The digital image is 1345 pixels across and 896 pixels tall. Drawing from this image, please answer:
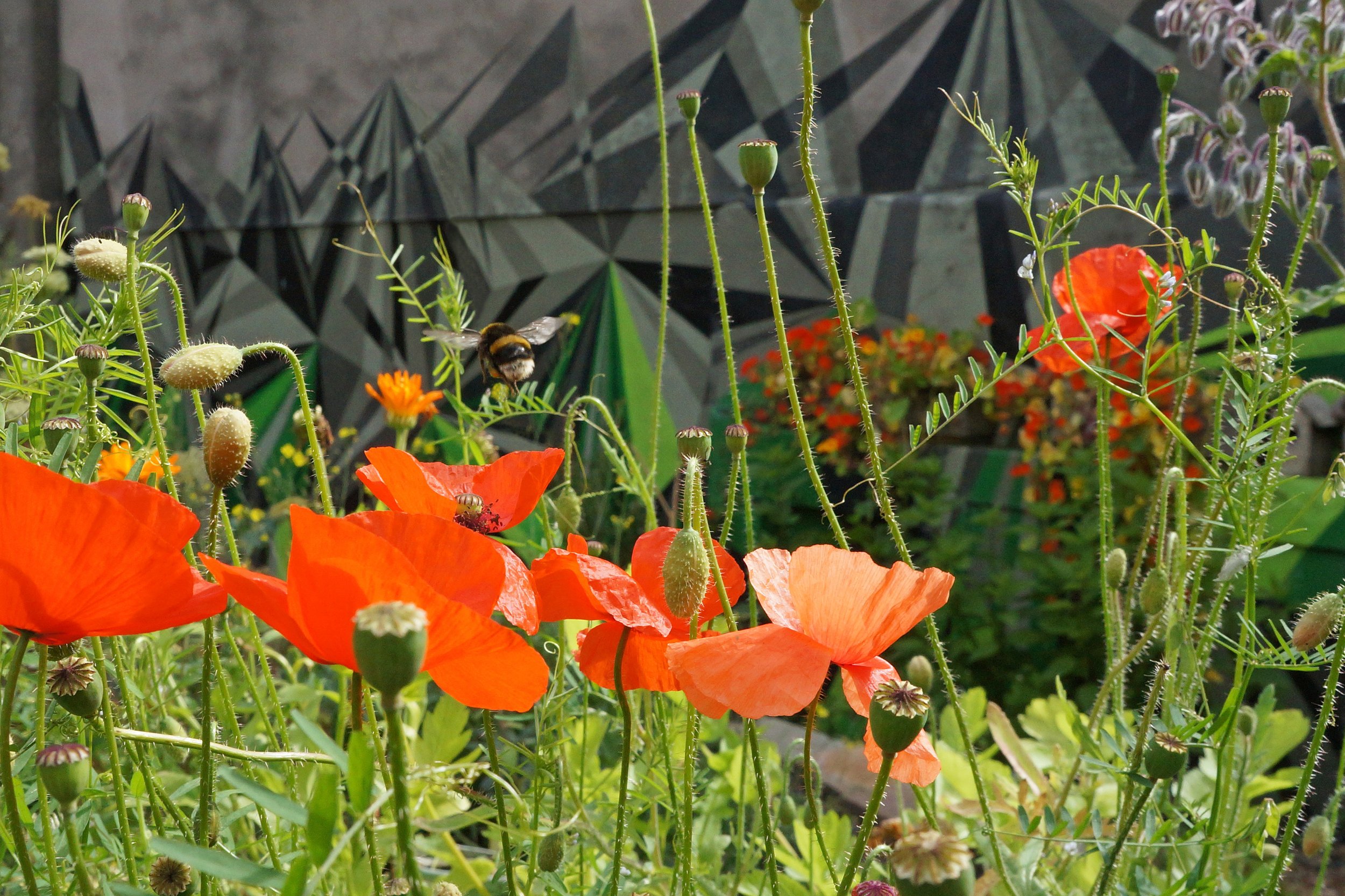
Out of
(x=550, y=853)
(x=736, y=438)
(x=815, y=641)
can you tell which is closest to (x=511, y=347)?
(x=736, y=438)

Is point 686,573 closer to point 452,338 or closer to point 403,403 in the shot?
point 452,338

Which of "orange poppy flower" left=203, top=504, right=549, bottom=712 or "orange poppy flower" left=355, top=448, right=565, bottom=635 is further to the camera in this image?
"orange poppy flower" left=355, top=448, right=565, bottom=635

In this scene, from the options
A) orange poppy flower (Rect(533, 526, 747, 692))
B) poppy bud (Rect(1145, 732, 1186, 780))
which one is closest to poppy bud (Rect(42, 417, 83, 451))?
orange poppy flower (Rect(533, 526, 747, 692))

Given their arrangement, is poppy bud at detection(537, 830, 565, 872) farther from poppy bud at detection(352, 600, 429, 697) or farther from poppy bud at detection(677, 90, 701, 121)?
poppy bud at detection(677, 90, 701, 121)

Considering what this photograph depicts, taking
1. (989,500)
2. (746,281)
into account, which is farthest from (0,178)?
(989,500)

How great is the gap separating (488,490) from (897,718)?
283 mm

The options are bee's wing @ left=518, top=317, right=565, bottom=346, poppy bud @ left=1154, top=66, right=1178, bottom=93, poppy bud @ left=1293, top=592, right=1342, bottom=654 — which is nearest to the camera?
poppy bud @ left=1293, top=592, right=1342, bottom=654

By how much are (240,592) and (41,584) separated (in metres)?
0.06

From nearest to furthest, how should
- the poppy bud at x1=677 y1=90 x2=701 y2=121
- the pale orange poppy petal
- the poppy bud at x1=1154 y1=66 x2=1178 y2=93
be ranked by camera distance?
the pale orange poppy petal < the poppy bud at x1=677 y1=90 x2=701 y2=121 < the poppy bud at x1=1154 y1=66 x2=1178 y2=93

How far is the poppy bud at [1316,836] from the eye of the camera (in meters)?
0.71

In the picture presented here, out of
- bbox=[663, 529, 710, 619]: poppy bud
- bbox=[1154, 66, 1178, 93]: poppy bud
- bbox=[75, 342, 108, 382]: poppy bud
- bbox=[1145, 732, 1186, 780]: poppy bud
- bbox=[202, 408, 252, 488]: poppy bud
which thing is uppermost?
bbox=[1154, 66, 1178, 93]: poppy bud

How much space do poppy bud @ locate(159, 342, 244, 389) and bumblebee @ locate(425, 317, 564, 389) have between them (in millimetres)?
652

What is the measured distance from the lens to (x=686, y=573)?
0.43 m

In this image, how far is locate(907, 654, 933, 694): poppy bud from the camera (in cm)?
56
